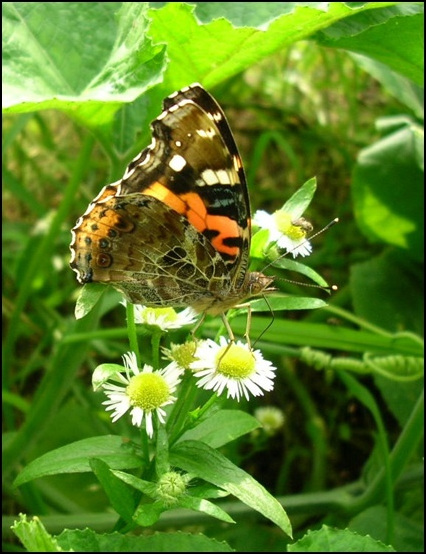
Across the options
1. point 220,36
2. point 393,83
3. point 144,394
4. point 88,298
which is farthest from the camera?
point 393,83

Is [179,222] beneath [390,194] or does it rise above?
beneath

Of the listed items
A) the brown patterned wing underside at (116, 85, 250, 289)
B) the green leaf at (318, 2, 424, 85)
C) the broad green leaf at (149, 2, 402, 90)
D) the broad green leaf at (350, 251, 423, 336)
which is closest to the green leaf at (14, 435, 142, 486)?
the brown patterned wing underside at (116, 85, 250, 289)

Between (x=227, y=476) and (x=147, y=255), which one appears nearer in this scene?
(x=227, y=476)

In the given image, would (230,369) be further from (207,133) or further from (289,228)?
(207,133)

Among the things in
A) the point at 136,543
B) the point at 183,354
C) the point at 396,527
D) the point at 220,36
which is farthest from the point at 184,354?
the point at 396,527

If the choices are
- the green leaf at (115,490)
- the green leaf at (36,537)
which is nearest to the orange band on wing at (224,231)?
the green leaf at (115,490)

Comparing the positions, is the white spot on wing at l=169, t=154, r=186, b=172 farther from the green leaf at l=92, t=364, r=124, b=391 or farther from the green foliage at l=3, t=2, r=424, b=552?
the green leaf at l=92, t=364, r=124, b=391

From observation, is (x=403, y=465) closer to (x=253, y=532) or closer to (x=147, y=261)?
(x=253, y=532)
